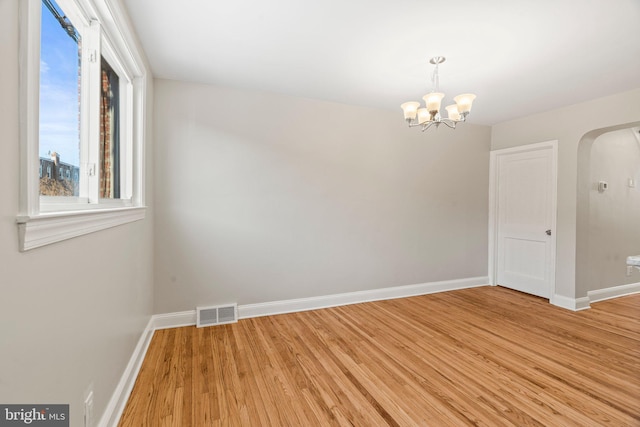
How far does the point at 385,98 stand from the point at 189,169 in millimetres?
2353

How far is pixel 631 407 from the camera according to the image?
1.78 meters

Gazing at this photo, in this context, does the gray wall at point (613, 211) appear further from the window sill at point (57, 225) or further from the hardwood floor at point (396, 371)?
the window sill at point (57, 225)

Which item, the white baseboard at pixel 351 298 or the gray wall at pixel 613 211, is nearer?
the white baseboard at pixel 351 298

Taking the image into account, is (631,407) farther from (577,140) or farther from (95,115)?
(95,115)

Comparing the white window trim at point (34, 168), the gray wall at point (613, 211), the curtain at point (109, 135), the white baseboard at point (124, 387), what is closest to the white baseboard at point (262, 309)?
the white baseboard at point (124, 387)

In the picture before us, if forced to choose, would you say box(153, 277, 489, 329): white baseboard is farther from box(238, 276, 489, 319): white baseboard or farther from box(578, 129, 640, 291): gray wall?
box(578, 129, 640, 291): gray wall

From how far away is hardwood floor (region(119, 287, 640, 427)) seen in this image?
1712 mm

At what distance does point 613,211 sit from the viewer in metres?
3.93

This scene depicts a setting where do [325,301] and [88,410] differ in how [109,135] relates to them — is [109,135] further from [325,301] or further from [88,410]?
[325,301]

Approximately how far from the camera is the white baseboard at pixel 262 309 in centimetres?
168

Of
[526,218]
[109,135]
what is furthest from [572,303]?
[109,135]

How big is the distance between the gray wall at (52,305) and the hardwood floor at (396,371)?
62 centimetres

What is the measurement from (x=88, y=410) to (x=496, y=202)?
5.05m
